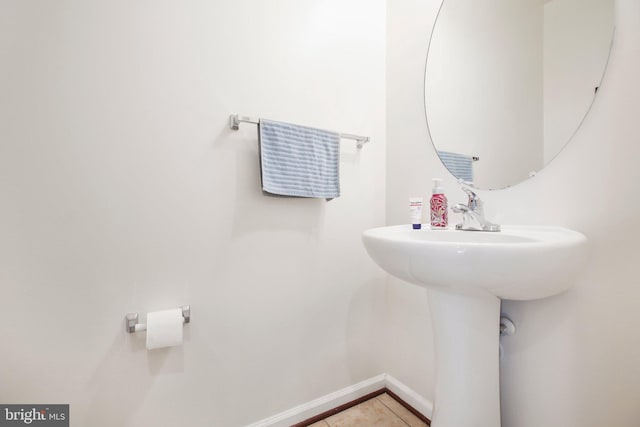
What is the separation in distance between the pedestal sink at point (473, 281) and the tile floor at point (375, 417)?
0.37 m

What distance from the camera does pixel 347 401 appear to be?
4.26 ft

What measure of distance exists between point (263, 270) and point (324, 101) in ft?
2.67

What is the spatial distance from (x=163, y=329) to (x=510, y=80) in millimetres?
1480

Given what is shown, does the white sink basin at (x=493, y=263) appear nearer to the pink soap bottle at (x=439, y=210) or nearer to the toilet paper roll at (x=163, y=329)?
the pink soap bottle at (x=439, y=210)

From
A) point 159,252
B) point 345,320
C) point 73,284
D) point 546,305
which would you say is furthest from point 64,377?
point 546,305

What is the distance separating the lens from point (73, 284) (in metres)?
0.83

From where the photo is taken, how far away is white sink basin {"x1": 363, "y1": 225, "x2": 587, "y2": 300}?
1.88ft

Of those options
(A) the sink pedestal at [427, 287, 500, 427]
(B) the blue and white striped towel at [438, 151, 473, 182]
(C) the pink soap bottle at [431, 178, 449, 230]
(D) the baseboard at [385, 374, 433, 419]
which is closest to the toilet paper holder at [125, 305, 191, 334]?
(A) the sink pedestal at [427, 287, 500, 427]

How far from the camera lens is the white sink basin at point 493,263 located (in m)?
0.57

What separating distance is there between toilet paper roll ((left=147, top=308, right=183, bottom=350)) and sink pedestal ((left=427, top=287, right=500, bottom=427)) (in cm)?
83

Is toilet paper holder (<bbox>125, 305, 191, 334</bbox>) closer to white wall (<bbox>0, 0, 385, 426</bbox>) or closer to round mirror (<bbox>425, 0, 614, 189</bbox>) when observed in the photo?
white wall (<bbox>0, 0, 385, 426</bbox>)

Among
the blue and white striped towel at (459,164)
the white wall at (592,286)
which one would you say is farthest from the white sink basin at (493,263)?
the blue and white striped towel at (459,164)

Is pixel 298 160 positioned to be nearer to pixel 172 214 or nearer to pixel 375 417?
pixel 172 214

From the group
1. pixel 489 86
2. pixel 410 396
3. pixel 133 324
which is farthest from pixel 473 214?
pixel 133 324
